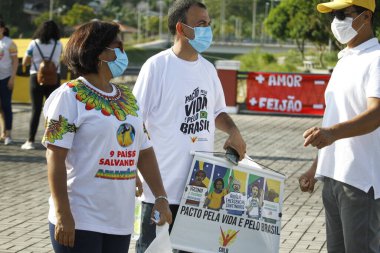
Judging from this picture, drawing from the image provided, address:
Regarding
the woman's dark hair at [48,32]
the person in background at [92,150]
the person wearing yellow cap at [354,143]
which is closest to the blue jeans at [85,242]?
the person in background at [92,150]

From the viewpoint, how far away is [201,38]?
544 centimetres

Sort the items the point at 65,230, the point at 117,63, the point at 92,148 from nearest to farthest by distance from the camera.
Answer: the point at 65,230 < the point at 92,148 < the point at 117,63

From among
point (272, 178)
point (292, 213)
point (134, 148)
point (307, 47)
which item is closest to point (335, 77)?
point (272, 178)

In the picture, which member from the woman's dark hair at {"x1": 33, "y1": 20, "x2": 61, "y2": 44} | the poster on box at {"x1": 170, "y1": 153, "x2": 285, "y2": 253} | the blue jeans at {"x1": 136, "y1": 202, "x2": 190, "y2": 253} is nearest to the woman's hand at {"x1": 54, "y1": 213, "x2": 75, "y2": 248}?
the blue jeans at {"x1": 136, "y1": 202, "x2": 190, "y2": 253}

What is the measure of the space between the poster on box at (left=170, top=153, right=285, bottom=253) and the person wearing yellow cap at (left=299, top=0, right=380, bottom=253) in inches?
19.7

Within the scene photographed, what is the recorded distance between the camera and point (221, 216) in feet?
17.4

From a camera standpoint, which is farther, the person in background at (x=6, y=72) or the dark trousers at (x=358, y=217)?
the person in background at (x=6, y=72)

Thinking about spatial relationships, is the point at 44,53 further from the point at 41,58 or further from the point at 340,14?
the point at 340,14

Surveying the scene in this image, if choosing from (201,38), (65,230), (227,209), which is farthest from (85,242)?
(201,38)

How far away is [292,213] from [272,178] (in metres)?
3.64

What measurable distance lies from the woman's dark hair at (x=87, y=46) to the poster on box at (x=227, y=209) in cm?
120

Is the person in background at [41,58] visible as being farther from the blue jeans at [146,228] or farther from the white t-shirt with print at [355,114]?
the white t-shirt with print at [355,114]

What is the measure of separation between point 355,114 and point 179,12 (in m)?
1.34

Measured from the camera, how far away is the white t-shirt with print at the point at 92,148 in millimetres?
4121
